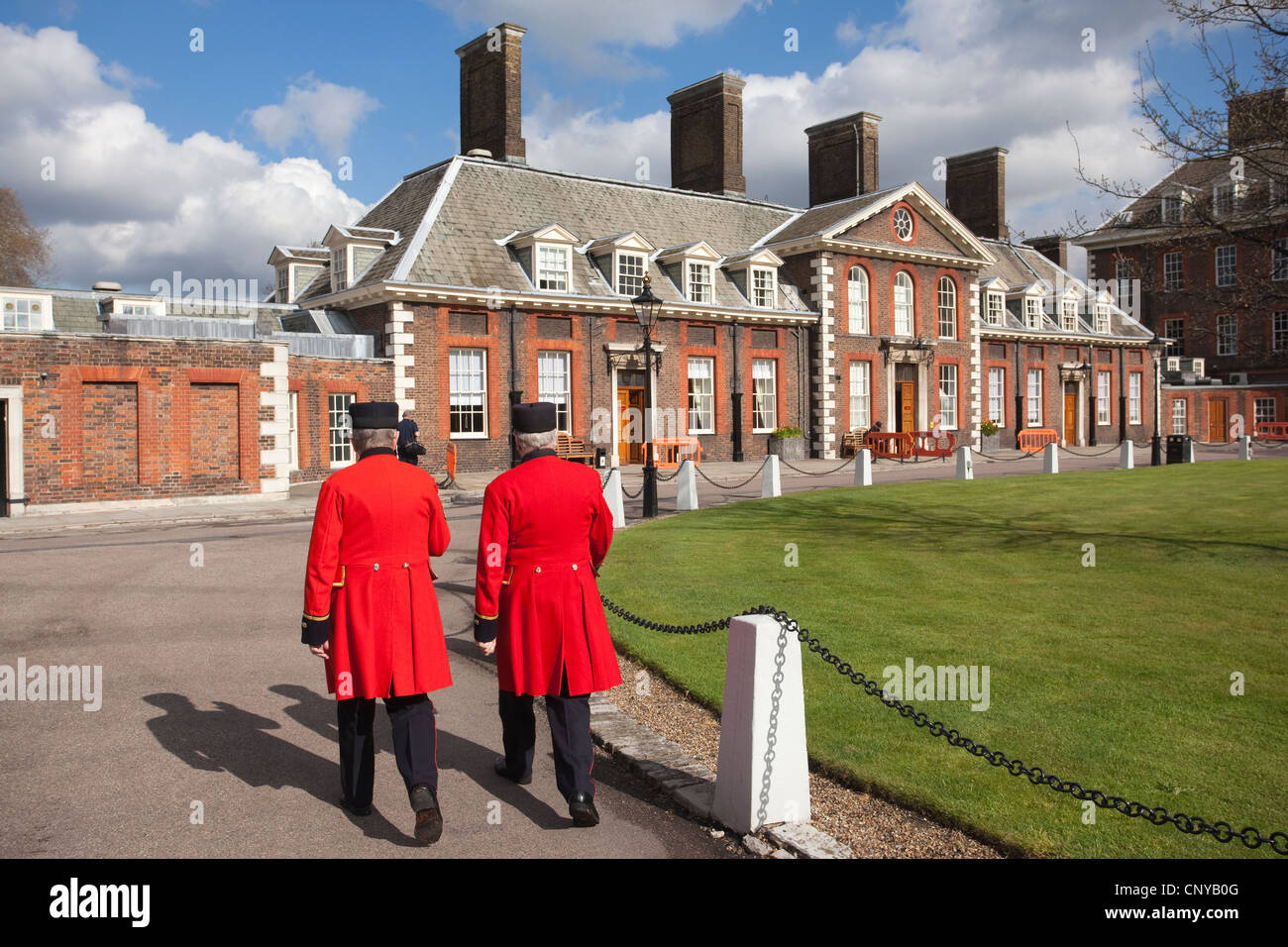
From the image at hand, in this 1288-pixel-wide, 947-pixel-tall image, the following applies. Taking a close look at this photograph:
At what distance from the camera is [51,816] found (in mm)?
4586

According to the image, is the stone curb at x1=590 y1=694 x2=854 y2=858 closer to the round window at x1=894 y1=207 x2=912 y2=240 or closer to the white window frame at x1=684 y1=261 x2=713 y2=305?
the white window frame at x1=684 y1=261 x2=713 y2=305

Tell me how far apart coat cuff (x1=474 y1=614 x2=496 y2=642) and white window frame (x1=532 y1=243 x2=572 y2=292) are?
23928 mm

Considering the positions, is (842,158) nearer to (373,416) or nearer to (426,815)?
(373,416)

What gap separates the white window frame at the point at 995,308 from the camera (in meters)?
41.7

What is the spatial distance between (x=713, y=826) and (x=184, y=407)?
18.4 meters

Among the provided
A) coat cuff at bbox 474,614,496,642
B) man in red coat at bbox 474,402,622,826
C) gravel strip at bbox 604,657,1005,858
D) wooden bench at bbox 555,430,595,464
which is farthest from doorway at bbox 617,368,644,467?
coat cuff at bbox 474,614,496,642

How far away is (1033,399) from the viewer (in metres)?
43.5

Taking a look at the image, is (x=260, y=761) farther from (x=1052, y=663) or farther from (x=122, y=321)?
(x=122, y=321)

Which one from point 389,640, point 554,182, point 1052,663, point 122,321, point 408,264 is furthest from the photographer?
point 554,182

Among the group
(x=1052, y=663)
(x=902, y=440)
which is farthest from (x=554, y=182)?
(x=1052, y=663)

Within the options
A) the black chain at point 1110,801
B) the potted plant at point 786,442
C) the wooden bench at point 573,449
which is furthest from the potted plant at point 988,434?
the black chain at point 1110,801

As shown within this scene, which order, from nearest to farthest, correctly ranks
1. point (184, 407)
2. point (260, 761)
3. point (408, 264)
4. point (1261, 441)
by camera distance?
point (260, 761) < point (184, 407) < point (408, 264) < point (1261, 441)

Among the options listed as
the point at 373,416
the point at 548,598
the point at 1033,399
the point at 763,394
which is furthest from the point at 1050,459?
the point at 373,416

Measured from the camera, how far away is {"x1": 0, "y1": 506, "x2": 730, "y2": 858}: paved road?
4.39 meters
